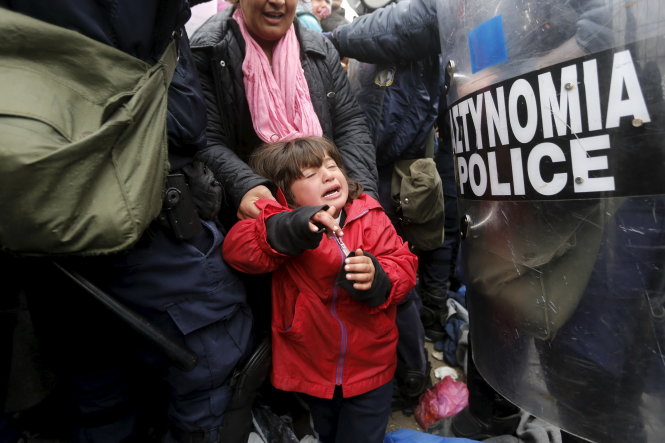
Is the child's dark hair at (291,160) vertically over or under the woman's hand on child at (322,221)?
over

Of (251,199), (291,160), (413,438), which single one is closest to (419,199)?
(291,160)

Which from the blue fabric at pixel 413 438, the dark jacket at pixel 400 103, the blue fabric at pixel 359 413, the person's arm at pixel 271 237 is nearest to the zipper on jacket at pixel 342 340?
the blue fabric at pixel 359 413

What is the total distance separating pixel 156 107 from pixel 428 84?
53.8 inches

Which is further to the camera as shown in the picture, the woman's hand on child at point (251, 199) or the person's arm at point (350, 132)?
the person's arm at point (350, 132)

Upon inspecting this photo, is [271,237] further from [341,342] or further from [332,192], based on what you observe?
[341,342]

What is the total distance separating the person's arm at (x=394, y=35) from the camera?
167 cm

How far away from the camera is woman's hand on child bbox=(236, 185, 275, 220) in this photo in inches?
51.9

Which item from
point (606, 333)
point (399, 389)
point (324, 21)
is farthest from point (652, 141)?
point (324, 21)

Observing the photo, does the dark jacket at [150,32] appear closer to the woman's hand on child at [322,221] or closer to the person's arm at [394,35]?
the woman's hand on child at [322,221]

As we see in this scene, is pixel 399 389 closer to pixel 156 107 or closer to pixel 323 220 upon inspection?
pixel 323 220

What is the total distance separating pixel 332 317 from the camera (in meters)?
1.33

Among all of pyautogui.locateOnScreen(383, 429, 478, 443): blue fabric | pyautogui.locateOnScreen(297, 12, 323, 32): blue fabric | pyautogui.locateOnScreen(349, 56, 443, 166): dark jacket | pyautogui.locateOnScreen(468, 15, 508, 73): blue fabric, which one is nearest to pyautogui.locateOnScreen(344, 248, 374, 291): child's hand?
pyautogui.locateOnScreen(468, 15, 508, 73): blue fabric

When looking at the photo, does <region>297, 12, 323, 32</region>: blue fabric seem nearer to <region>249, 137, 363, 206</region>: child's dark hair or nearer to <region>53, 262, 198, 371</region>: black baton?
<region>249, 137, 363, 206</region>: child's dark hair

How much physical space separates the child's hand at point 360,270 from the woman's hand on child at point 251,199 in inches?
14.1
